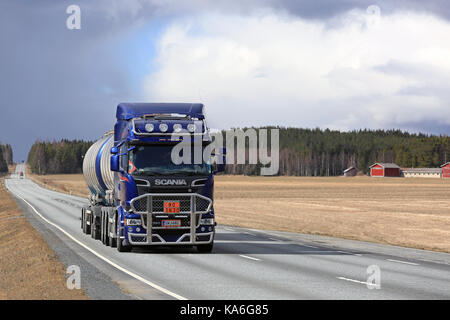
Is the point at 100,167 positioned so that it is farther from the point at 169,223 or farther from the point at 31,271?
the point at 31,271

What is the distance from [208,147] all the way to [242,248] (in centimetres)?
466

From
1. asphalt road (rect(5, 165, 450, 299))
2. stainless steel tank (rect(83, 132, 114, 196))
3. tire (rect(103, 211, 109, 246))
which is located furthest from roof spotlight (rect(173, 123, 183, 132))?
tire (rect(103, 211, 109, 246))

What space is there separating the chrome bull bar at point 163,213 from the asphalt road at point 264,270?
1.76 feet

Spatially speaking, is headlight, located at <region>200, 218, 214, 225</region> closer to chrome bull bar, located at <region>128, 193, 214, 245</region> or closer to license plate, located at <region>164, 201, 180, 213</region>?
chrome bull bar, located at <region>128, 193, 214, 245</region>

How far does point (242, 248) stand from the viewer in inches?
900

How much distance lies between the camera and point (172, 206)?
Answer: 1938 centimetres

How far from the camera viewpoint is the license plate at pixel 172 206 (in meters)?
19.3

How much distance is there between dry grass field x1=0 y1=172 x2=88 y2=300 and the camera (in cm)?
1263

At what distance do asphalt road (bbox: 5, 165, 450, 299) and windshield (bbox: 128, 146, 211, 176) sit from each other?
2.42 m

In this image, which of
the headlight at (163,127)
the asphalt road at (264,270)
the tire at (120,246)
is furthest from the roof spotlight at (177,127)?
the asphalt road at (264,270)

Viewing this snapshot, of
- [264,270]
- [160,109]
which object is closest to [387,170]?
[160,109]

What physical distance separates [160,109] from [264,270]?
6.75 m

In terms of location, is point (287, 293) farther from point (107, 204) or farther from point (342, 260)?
point (107, 204)
